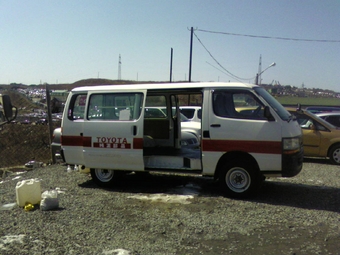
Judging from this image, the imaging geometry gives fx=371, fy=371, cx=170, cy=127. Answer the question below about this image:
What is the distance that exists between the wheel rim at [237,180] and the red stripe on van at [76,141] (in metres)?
2.98

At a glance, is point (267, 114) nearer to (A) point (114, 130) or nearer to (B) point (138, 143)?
(B) point (138, 143)

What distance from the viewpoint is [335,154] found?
35.9 feet

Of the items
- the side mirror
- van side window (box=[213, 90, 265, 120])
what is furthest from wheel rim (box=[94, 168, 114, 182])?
the side mirror

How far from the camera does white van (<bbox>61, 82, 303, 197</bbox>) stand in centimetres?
657

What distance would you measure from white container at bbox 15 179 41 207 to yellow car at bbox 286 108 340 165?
7.63m

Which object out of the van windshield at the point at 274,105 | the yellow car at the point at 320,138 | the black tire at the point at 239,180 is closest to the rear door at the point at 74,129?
the black tire at the point at 239,180

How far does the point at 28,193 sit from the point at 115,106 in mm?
2388

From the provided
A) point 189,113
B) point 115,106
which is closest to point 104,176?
point 115,106

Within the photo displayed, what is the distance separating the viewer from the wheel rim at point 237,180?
688cm

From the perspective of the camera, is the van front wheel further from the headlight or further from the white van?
the headlight

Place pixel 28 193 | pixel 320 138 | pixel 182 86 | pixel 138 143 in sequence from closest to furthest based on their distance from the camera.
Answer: pixel 28 193 → pixel 182 86 → pixel 138 143 → pixel 320 138

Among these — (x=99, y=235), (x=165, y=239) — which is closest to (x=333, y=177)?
(x=165, y=239)

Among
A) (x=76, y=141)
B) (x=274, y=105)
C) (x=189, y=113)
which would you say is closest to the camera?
(x=274, y=105)

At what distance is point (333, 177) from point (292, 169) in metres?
3.16
